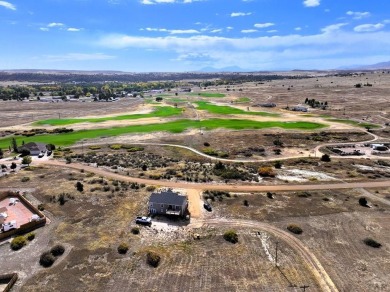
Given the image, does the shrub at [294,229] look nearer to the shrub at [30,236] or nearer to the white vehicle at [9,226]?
the shrub at [30,236]

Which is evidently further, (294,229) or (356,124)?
(356,124)

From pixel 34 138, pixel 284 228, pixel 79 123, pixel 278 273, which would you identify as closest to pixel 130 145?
pixel 34 138

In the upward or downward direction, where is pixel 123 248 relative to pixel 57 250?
downward

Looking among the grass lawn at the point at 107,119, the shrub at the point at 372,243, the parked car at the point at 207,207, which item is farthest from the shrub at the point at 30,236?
the grass lawn at the point at 107,119

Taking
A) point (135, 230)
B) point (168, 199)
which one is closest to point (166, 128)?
point (168, 199)

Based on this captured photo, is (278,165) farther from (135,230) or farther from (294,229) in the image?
(135,230)

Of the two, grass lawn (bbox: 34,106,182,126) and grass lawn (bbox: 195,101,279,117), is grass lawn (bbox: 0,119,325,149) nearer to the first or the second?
grass lawn (bbox: 195,101,279,117)

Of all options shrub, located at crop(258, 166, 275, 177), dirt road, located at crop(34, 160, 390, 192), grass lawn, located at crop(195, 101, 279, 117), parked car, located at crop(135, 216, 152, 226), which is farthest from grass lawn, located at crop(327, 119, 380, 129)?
parked car, located at crop(135, 216, 152, 226)

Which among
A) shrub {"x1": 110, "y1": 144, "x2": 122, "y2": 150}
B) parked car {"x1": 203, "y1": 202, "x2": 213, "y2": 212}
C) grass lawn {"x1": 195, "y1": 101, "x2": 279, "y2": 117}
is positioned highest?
grass lawn {"x1": 195, "y1": 101, "x2": 279, "y2": 117}
